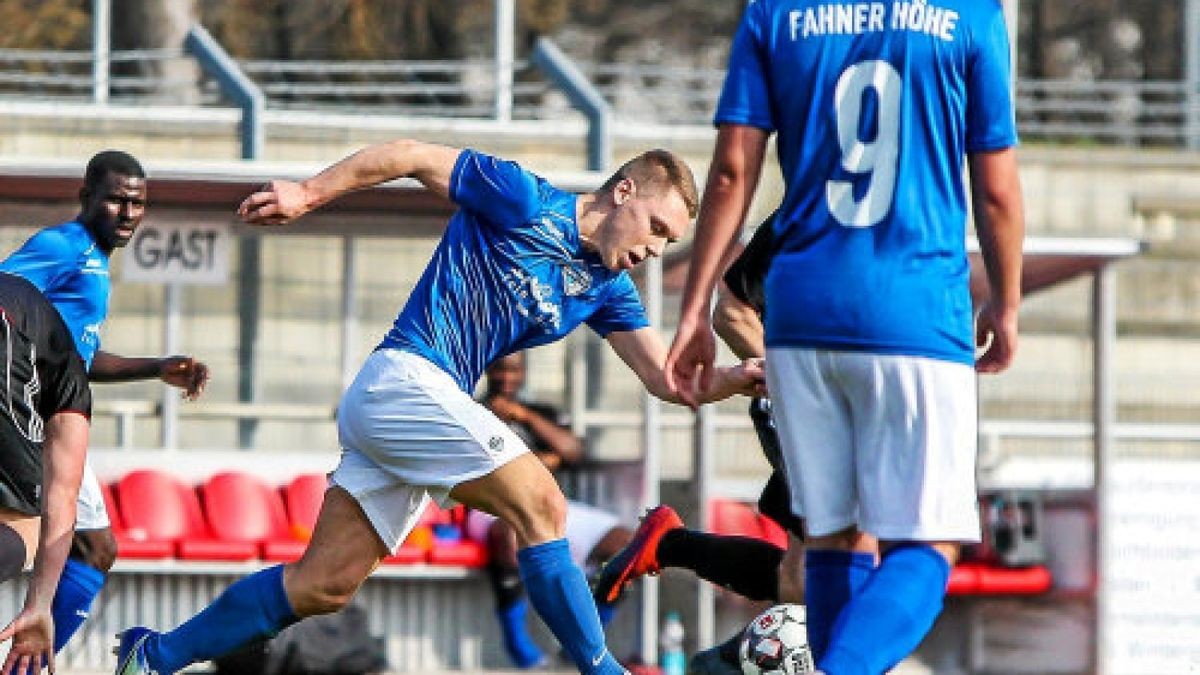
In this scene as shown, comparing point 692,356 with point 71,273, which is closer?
point 692,356

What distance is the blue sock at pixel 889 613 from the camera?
5.67 meters

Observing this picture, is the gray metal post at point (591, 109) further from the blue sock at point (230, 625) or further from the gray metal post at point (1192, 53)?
the gray metal post at point (1192, 53)

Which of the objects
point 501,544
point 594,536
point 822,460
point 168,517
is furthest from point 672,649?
point 822,460

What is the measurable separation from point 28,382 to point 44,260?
1708 millimetres

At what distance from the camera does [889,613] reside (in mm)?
5711

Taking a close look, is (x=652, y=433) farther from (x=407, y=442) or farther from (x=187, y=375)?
(x=407, y=442)

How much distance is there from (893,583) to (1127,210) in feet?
45.3

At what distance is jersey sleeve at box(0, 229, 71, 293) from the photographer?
882 centimetres

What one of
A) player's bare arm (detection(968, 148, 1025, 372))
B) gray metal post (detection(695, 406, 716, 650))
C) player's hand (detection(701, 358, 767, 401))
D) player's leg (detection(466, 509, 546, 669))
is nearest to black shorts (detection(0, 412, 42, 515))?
player's hand (detection(701, 358, 767, 401))

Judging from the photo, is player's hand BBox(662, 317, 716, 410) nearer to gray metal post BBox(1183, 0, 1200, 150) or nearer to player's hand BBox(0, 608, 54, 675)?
player's hand BBox(0, 608, 54, 675)

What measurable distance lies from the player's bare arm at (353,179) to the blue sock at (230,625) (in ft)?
3.51

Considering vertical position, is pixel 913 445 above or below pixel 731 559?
above

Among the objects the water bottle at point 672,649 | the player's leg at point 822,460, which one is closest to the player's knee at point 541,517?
the player's leg at point 822,460

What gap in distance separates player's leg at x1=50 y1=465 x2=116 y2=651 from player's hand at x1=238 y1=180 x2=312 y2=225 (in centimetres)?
265
